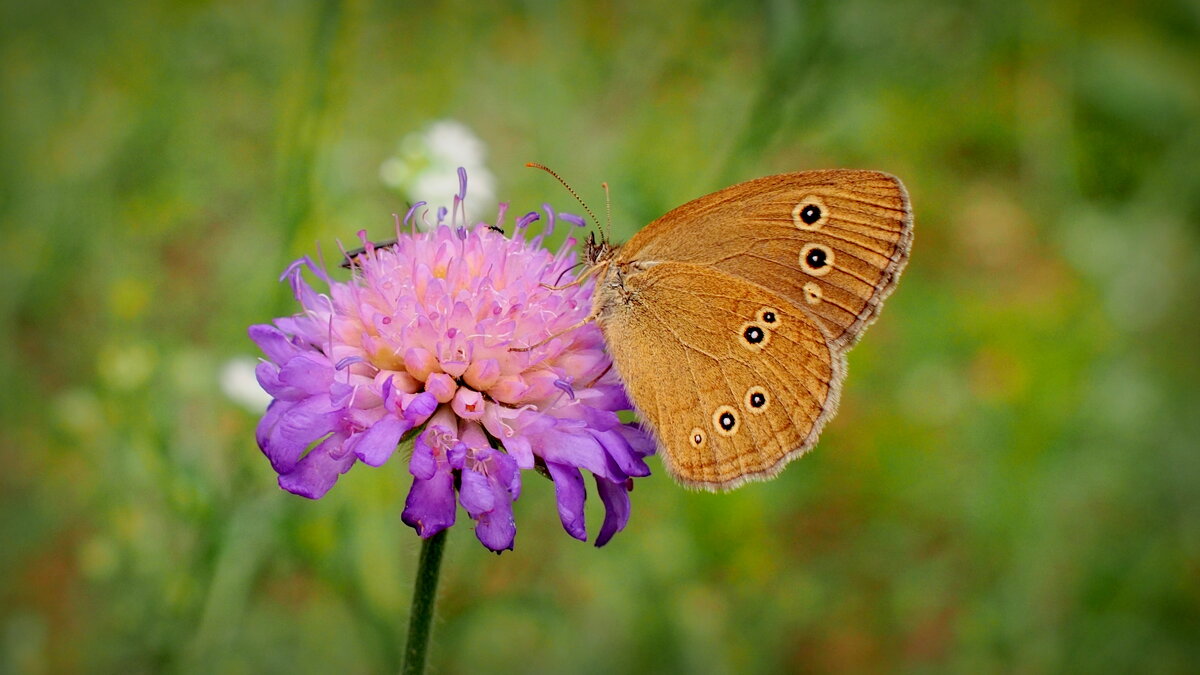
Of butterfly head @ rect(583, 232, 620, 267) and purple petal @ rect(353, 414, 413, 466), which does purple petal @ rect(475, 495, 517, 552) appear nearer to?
purple petal @ rect(353, 414, 413, 466)

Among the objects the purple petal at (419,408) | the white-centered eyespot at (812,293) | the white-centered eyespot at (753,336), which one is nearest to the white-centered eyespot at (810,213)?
the white-centered eyespot at (812,293)

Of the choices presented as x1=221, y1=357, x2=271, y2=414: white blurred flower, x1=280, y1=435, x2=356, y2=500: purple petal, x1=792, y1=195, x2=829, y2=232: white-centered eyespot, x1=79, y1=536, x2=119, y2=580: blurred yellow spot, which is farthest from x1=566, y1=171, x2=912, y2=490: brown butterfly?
x1=79, y1=536, x2=119, y2=580: blurred yellow spot

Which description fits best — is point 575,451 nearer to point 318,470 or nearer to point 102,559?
point 318,470

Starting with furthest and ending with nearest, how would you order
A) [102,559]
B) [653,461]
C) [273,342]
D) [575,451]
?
[653,461], [102,559], [273,342], [575,451]

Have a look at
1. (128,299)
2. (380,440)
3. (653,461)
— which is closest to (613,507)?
(380,440)

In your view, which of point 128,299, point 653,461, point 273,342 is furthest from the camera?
point 653,461

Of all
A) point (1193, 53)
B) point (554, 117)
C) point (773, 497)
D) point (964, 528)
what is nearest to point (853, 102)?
point (554, 117)

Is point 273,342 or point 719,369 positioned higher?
point 719,369

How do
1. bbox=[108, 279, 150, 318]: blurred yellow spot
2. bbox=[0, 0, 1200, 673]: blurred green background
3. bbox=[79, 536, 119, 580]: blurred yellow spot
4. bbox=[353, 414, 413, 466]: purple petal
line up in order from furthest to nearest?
1. bbox=[108, 279, 150, 318]: blurred yellow spot
2. bbox=[0, 0, 1200, 673]: blurred green background
3. bbox=[79, 536, 119, 580]: blurred yellow spot
4. bbox=[353, 414, 413, 466]: purple petal
